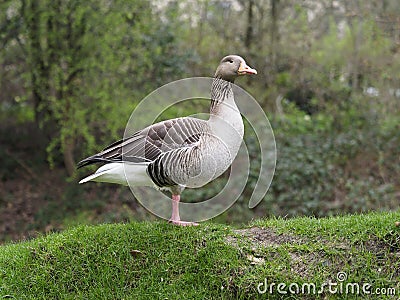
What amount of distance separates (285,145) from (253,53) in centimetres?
273

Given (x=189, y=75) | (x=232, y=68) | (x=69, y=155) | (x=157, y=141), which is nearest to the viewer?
(x=157, y=141)

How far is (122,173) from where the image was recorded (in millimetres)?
5727

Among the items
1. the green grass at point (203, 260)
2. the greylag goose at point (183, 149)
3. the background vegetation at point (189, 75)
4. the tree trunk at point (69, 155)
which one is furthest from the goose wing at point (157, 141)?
the tree trunk at point (69, 155)

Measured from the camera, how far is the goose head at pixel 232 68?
227 inches

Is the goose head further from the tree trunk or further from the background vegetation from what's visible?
the tree trunk

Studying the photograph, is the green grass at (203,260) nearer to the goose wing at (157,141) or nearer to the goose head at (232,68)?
the goose wing at (157,141)

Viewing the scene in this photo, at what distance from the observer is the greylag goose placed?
18.2 feet

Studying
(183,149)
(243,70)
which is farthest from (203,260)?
(243,70)

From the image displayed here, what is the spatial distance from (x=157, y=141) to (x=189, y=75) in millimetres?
8104

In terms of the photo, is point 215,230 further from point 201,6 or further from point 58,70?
point 201,6

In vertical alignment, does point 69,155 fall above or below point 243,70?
below

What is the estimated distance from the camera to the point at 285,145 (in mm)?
12578

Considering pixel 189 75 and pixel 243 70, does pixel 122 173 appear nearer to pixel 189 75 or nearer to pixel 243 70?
pixel 243 70

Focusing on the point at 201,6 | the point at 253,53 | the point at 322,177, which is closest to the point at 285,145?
the point at 322,177
